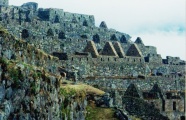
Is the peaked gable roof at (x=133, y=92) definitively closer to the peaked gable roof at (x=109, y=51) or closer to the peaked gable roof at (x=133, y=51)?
the peaked gable roof at (x=109, y=51)

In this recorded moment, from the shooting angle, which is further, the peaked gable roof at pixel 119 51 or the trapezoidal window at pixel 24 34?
the peaked gable roof at pixel 119 51

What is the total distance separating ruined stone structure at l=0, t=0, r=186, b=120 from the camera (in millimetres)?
63094

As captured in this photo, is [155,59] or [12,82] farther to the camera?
[155,59]

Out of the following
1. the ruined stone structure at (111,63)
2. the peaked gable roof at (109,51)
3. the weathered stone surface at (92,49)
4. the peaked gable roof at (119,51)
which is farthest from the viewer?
the peaked gable roof at (119,51)

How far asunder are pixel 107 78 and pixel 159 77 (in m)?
9.59

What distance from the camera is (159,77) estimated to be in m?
74.9

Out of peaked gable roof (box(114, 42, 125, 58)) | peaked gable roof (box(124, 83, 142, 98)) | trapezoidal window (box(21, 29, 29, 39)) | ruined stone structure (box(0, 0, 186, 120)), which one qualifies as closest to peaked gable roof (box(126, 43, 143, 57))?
ruined stone structure (box(0, 0, 186, 120))

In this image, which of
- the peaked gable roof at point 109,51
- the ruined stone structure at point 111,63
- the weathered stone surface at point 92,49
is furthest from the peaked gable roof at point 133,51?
the weathered stone surface at point 92,49

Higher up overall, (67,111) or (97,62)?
(97,62)

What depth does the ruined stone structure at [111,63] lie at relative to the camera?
207 ft

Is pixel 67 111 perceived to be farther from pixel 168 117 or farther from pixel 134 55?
pixel 134 55

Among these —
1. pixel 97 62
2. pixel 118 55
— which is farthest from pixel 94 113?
pixel 118 55

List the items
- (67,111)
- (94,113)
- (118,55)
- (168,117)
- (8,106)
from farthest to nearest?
1. (118,55)
2. (168,117)
3. (94,113)
4. (67,111)
5. (8,106)

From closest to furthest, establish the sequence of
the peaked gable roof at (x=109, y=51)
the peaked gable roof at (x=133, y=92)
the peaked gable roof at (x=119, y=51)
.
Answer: the peaked gable roof at (x=133, y=92), the peaked gable roof at (x=109, y=51), the peaked gable roof at (x=119, y=51)
